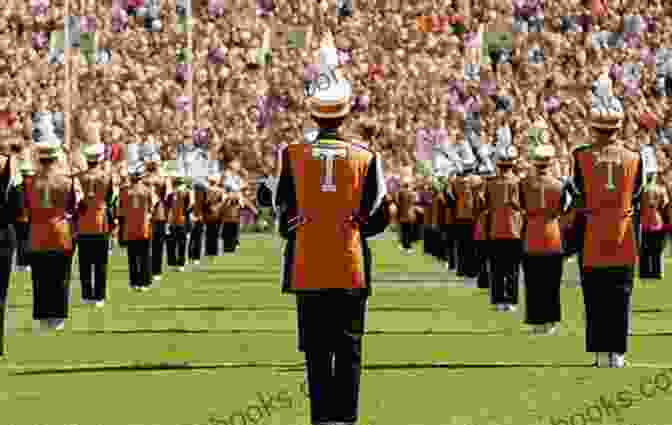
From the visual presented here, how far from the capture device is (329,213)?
12.3m

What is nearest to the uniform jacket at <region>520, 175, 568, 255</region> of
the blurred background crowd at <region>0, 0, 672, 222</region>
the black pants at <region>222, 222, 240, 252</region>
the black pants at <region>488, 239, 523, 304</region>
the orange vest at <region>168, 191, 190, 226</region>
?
the black pants at <region>488, 239, 523, 304</region>

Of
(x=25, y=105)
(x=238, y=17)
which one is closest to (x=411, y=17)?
(x=238, y=17)

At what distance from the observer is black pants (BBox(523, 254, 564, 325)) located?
67.6ft

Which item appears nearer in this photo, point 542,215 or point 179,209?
point 542,215

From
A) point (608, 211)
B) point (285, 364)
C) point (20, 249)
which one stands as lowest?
point (20, 249)

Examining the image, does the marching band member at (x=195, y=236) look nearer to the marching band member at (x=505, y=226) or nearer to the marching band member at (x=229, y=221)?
the marching band member at (x=229, y=221)

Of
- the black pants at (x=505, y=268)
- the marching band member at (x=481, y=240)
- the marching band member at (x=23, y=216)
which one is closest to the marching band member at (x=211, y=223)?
the marching band member at (x=23, y=216)

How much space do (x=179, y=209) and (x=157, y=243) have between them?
16.4ft

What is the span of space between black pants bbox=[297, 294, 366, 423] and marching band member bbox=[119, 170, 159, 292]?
1762 centimetres

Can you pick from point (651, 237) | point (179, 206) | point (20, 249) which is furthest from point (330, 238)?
point (179, 206)

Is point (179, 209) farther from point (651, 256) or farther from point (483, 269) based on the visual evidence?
point (483, 269)

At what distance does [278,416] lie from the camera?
44.1 feet

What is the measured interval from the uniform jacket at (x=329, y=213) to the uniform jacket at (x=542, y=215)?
26.9ft

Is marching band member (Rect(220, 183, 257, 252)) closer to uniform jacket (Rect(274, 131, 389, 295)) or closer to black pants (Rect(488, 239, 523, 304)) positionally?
black pants (Rect(488, 239, 523, 304))
